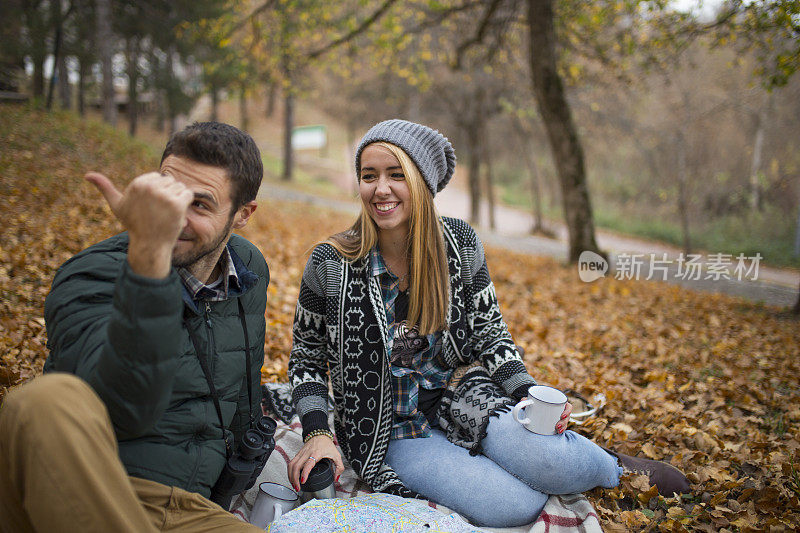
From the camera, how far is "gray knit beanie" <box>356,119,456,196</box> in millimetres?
2412

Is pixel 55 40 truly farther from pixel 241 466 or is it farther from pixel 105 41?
pixel 241 466

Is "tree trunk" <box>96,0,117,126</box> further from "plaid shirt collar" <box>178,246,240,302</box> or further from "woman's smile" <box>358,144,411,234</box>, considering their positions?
"plaid shirt collar" <box>178,246,240,302</box>

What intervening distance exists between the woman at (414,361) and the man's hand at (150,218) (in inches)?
43.8

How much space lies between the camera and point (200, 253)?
74.0 inches

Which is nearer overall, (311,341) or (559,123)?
(311,341)

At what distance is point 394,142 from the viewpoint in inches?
94.2

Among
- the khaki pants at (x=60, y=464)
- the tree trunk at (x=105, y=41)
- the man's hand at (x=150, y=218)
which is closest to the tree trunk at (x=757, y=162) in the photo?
the man's hand at (x=150, y=218)

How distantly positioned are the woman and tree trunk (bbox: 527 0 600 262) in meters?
6.97

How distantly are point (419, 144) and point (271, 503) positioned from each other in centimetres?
167

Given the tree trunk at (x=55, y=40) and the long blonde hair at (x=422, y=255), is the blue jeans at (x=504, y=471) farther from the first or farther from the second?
the tree trunk at (x=55, y=40)

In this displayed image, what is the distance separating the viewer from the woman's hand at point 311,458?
215cm

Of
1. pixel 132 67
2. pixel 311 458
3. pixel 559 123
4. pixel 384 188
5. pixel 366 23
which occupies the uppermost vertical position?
pixel 132 67

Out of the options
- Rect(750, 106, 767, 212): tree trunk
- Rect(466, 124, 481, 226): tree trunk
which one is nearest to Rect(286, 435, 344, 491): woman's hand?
Rect(750, 106, 767, 212): tree trunk
